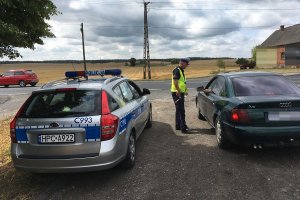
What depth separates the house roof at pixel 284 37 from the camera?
173 ft

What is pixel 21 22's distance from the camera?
634 centimetres

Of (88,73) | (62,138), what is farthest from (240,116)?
(88,73)

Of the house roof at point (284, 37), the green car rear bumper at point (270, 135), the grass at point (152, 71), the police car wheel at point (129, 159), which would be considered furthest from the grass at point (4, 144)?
the house roof at point (284, 37)

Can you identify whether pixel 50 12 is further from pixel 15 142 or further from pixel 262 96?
pixel 262 96

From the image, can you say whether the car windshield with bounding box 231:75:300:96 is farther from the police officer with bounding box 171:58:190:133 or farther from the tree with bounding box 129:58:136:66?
Result: the tree with bounding box 129:58:136:66

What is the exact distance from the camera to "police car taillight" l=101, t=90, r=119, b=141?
462 cm

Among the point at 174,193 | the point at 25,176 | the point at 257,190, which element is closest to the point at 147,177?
the point at 174,193

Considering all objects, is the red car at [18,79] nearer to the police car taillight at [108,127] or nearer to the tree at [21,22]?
the tree at [21,22]

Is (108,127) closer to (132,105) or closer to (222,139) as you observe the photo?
(132,105)

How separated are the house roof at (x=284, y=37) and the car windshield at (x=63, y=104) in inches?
2061

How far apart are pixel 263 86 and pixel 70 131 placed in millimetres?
3617

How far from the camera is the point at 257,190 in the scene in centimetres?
443

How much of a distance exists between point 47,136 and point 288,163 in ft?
12.4

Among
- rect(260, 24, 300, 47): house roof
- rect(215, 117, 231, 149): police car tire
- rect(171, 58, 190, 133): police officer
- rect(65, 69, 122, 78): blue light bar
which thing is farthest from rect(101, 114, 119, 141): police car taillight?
rect(260, 24, 300, 47): house roof
